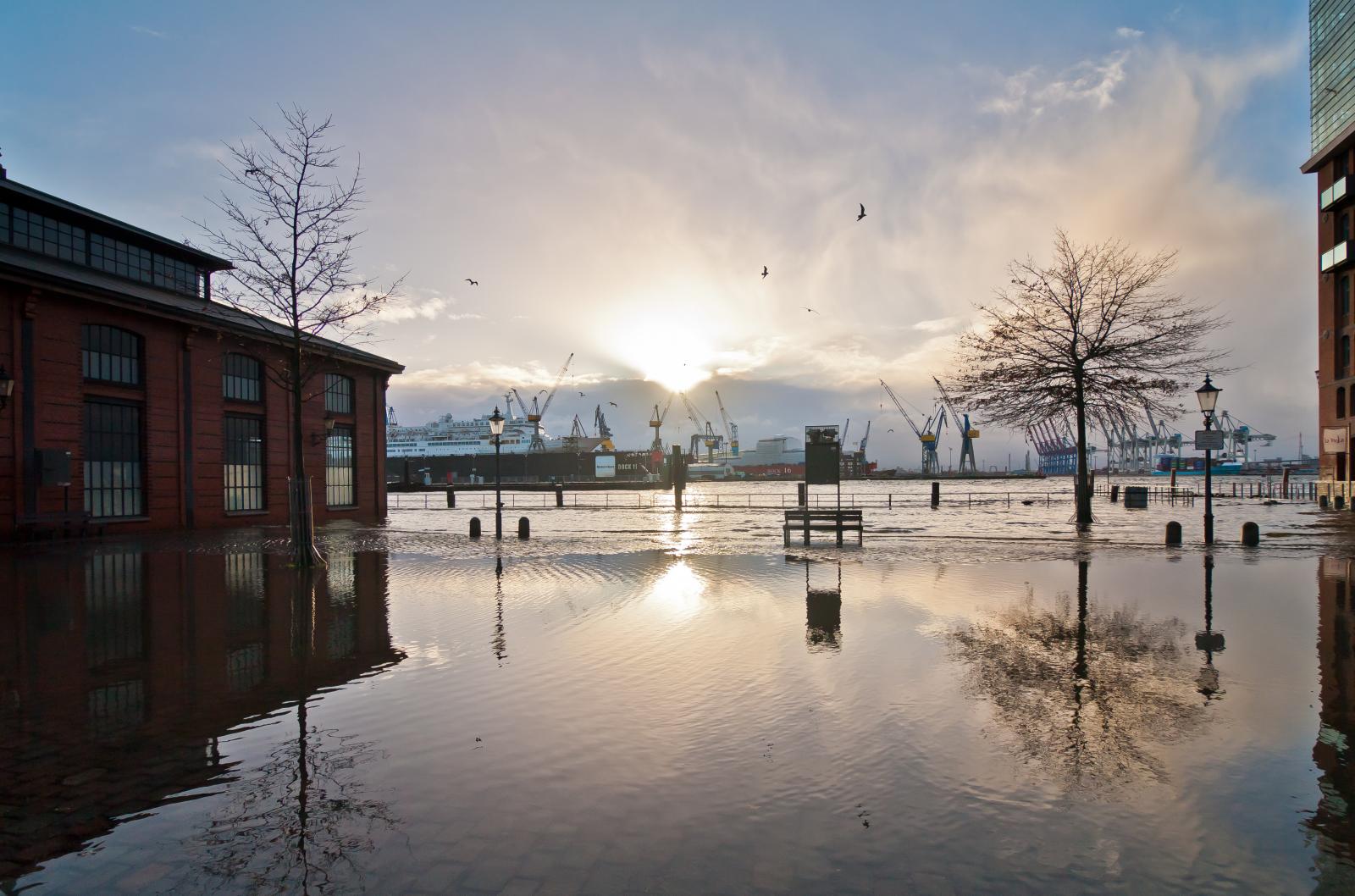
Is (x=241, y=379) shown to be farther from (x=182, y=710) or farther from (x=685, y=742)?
(x=685, y=742)

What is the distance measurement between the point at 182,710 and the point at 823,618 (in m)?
6.48

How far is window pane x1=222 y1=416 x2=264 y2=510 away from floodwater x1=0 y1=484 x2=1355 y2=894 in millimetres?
17233

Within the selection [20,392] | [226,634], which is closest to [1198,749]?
[226,634]

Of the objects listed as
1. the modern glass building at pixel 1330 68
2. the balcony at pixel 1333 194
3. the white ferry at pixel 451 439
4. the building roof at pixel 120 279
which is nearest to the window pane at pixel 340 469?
the building roof at pixel 120 279

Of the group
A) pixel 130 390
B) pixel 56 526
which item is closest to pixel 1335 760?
pixel 56 526

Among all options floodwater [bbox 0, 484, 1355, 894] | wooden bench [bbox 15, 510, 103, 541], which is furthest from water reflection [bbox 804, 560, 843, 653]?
wooden bench [bbox 15, 510, 103, 541]

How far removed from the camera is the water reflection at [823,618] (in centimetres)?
787

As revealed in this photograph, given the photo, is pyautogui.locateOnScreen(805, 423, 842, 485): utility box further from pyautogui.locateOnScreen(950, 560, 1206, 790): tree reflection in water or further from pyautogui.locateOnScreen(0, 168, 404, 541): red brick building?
pyautogui.locateOnScreen(0, 168, 404, 541): red brick building

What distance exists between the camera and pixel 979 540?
19.5 metres

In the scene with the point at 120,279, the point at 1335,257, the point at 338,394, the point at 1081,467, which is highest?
the point at 1335,257

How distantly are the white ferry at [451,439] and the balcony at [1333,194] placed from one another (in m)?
115

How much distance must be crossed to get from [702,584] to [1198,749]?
25.8 feet

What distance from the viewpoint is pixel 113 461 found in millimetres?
23766

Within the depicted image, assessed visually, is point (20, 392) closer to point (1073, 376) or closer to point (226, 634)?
point (226, 634)
